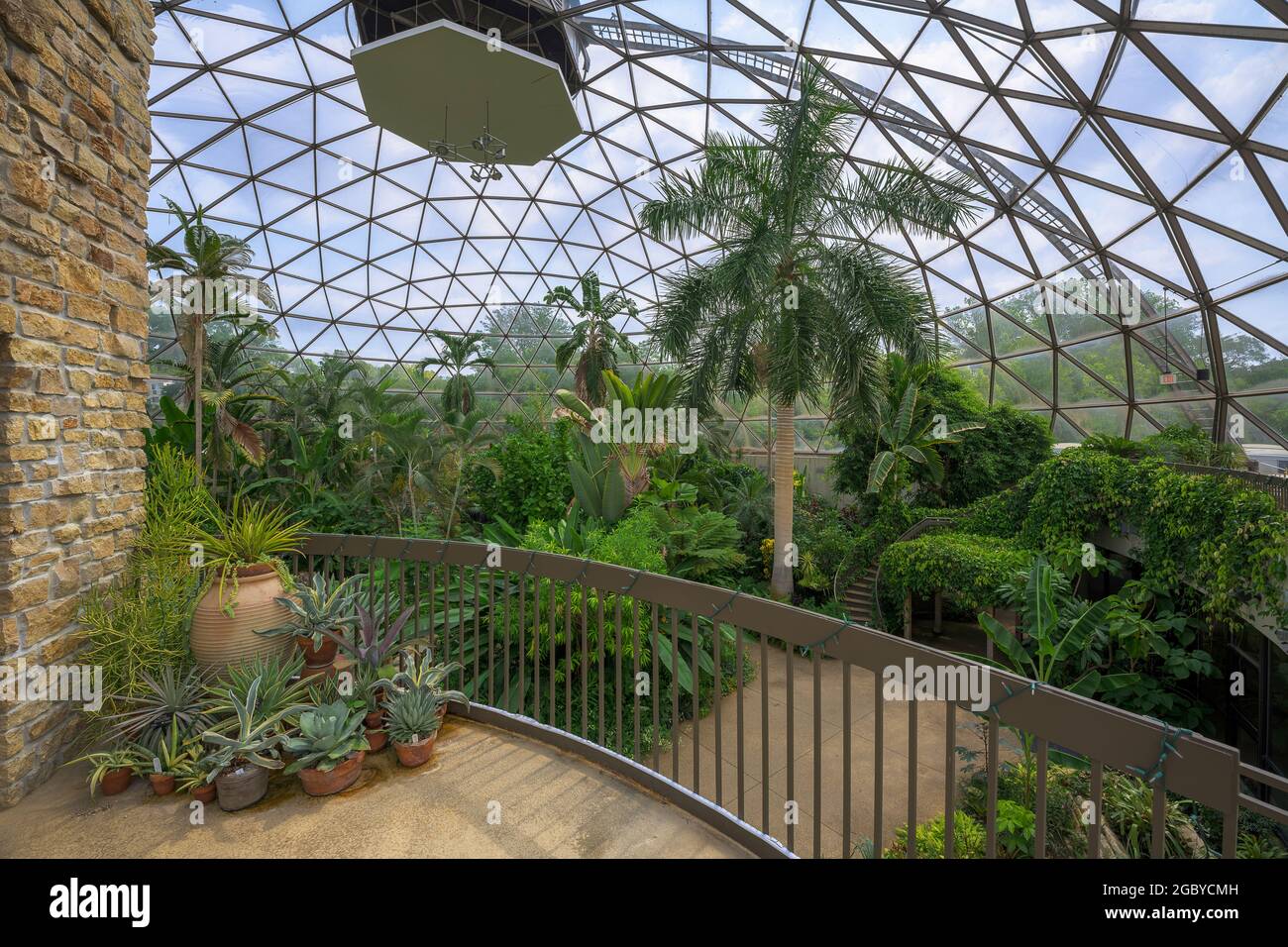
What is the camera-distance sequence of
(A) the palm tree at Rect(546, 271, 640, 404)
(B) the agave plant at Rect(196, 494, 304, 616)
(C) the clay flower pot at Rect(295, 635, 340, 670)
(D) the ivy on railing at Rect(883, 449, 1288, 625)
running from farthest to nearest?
(A) the palm tree at Rect(546, 271, 640, 404) < (D) the ivy on railing at Rect(883, 449, 1288, 625) < (C) the clay flower pot at Rect(295, 635, 340, 670) < (B) the agave plant at Rect(196, 494, 304, 616)

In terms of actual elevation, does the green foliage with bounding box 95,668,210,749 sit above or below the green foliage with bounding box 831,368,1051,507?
below

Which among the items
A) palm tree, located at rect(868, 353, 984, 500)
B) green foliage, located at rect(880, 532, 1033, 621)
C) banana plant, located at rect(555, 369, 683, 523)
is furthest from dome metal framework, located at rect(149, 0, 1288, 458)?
green foliage, located at rect(880, 532, 1033, 621)

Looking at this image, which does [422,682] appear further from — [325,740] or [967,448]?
[967,448]

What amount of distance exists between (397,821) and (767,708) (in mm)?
2072

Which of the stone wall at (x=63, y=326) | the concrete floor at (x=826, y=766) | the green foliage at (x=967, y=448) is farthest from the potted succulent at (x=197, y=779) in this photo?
the green foliage at (x=967, y=448)

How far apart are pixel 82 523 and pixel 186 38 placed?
14.2 m

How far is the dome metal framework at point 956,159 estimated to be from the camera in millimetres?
9133

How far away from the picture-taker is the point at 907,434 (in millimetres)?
16922

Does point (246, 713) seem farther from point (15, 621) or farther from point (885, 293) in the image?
point (885, 293)

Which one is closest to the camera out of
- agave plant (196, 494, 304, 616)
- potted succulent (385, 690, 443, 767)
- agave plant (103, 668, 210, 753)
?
agave plant (103, 668, 210, 753)

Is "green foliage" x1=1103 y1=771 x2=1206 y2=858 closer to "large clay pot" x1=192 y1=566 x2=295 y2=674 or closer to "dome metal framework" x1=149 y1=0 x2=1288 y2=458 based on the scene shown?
"large clay pot" x1=192 y1=566 x2=295 y2=674

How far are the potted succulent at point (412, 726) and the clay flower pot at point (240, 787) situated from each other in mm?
714

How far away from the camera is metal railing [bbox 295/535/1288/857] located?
1751 millimetres

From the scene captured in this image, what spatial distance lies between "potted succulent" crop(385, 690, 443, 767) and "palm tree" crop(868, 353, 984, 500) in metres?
14.5
